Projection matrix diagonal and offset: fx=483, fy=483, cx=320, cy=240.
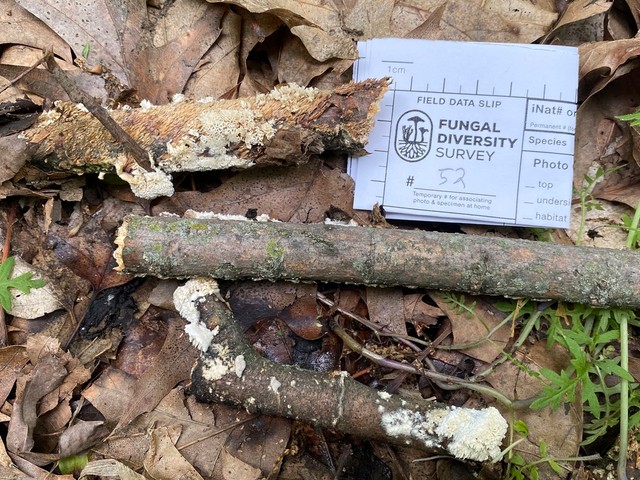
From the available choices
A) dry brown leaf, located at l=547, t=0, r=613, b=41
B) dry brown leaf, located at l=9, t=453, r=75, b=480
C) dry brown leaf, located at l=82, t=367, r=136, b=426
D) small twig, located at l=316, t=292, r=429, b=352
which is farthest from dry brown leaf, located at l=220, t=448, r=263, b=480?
dry brown leaf, located at l=547, t=0, r=613, b=41

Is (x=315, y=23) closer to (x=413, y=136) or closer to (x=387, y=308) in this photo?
(x=413, y=136)

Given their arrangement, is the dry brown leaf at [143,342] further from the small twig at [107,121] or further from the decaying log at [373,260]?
the small twig at [107,121]

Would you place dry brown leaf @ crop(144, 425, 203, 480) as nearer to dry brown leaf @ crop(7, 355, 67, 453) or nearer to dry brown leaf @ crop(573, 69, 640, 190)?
dry brown leaf @ crop(7, 355, 67, 453)

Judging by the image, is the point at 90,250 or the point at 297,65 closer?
the point at 90,250

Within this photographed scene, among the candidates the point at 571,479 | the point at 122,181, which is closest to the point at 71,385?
the point at 122,181

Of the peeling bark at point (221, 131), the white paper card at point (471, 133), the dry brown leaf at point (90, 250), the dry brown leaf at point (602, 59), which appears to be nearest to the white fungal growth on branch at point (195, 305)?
the dry brown leaf at point (90, 250)

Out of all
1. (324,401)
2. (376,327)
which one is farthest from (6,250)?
(376,327)

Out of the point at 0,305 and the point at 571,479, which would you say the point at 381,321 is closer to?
the point at 571,479
